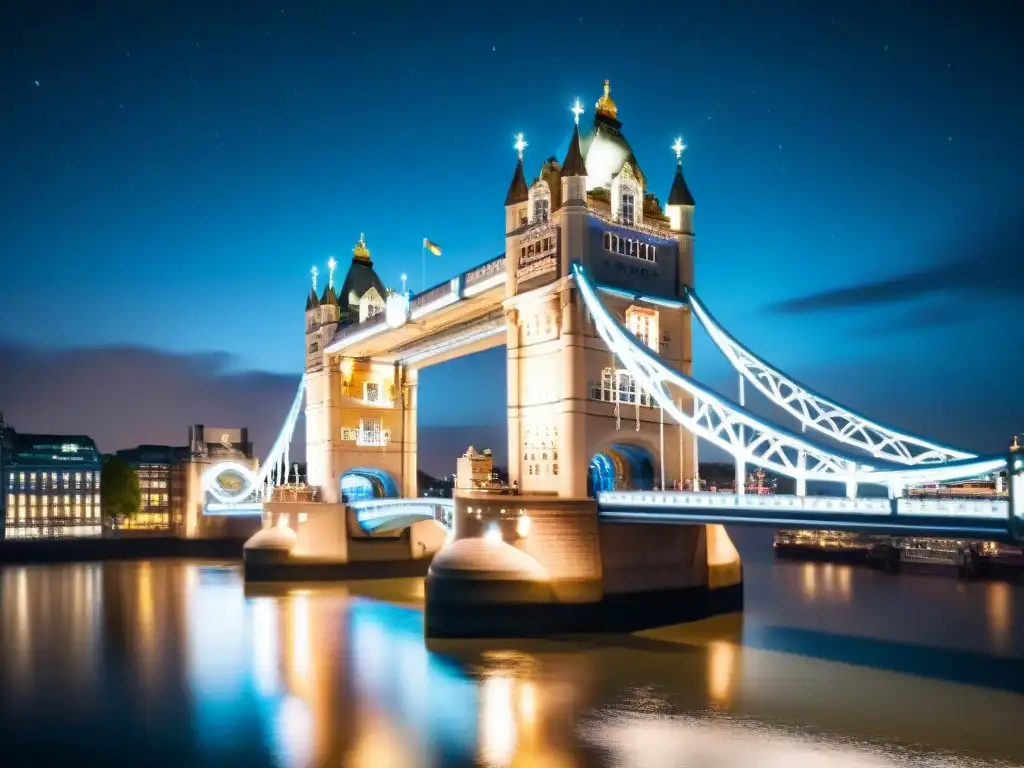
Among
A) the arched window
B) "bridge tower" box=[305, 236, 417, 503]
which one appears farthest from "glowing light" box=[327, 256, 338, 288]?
the arched window

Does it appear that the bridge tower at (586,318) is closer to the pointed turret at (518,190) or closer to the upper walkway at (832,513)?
the pointed turret at (518,190)

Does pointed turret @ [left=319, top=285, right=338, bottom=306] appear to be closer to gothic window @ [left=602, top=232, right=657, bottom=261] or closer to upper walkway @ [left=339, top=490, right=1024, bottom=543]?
gothic window @ [left=602, top=232, right=657, bottom=261]

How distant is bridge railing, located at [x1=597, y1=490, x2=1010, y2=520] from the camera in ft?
57.4

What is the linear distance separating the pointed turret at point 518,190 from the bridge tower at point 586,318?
0.05m

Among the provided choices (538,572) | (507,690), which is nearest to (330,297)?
(538,572)

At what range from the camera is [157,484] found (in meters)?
80.7

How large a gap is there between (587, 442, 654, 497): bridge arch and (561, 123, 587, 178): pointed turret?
835 centimetres

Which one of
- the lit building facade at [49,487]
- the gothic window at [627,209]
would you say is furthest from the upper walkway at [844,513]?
the lit building facade at [49,487]

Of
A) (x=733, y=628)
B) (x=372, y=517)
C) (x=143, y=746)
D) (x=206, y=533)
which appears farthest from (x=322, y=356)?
(x=143, y=746)

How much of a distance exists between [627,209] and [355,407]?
21.2 meters

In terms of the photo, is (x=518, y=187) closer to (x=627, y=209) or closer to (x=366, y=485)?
(x=627, y=209)

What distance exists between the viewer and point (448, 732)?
17516 millimetres

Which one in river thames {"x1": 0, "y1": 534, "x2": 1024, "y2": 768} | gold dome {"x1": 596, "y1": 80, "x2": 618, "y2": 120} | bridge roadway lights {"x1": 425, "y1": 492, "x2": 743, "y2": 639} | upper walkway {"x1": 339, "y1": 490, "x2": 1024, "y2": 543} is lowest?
river thames {"x1": 0, "y1": 534, "x2": 1024, "y2": 768}

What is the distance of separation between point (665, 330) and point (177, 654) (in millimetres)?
17176
